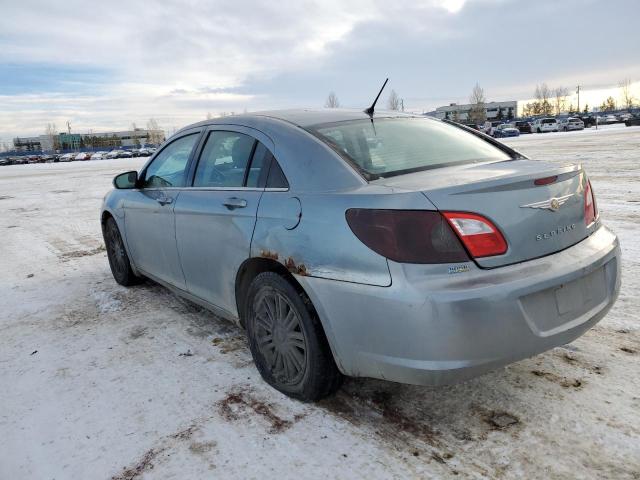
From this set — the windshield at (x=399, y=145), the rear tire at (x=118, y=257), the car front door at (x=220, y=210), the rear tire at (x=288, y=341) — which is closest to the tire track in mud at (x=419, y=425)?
the rear tire at (x=288, y=341)

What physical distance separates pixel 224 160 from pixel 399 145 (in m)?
1.17

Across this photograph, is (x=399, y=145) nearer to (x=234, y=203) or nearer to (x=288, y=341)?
(x=234, y=203)

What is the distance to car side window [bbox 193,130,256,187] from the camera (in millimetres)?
3150

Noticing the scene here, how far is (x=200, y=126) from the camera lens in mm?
3811

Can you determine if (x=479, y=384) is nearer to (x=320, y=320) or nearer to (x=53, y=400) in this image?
(x=320, y=320)

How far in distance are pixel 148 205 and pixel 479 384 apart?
284cm

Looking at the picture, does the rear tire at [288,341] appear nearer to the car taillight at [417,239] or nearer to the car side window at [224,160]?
the car taillight at [417,239]

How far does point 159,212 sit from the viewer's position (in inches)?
154

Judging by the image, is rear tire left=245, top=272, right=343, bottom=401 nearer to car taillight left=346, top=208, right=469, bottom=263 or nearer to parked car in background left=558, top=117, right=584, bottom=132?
car taillight left=346, top=208, right=469, bottom=263

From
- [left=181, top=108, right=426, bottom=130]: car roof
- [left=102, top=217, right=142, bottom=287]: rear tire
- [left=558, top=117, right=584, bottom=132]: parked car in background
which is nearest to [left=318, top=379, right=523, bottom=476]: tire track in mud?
[left=181, top=108, right=426, bottom=130]: car roof

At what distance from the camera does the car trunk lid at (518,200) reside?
7.06ft

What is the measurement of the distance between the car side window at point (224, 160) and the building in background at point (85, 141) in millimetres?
133190

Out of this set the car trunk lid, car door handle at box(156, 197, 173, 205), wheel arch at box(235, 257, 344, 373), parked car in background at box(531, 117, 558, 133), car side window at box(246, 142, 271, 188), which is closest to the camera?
Result: the car trunk lid

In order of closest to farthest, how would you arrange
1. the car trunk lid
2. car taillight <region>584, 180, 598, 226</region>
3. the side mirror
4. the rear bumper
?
the rear bumper, the car trunk lid, car taillight <region>584, 180, 598, 226</region>, the side mirror
